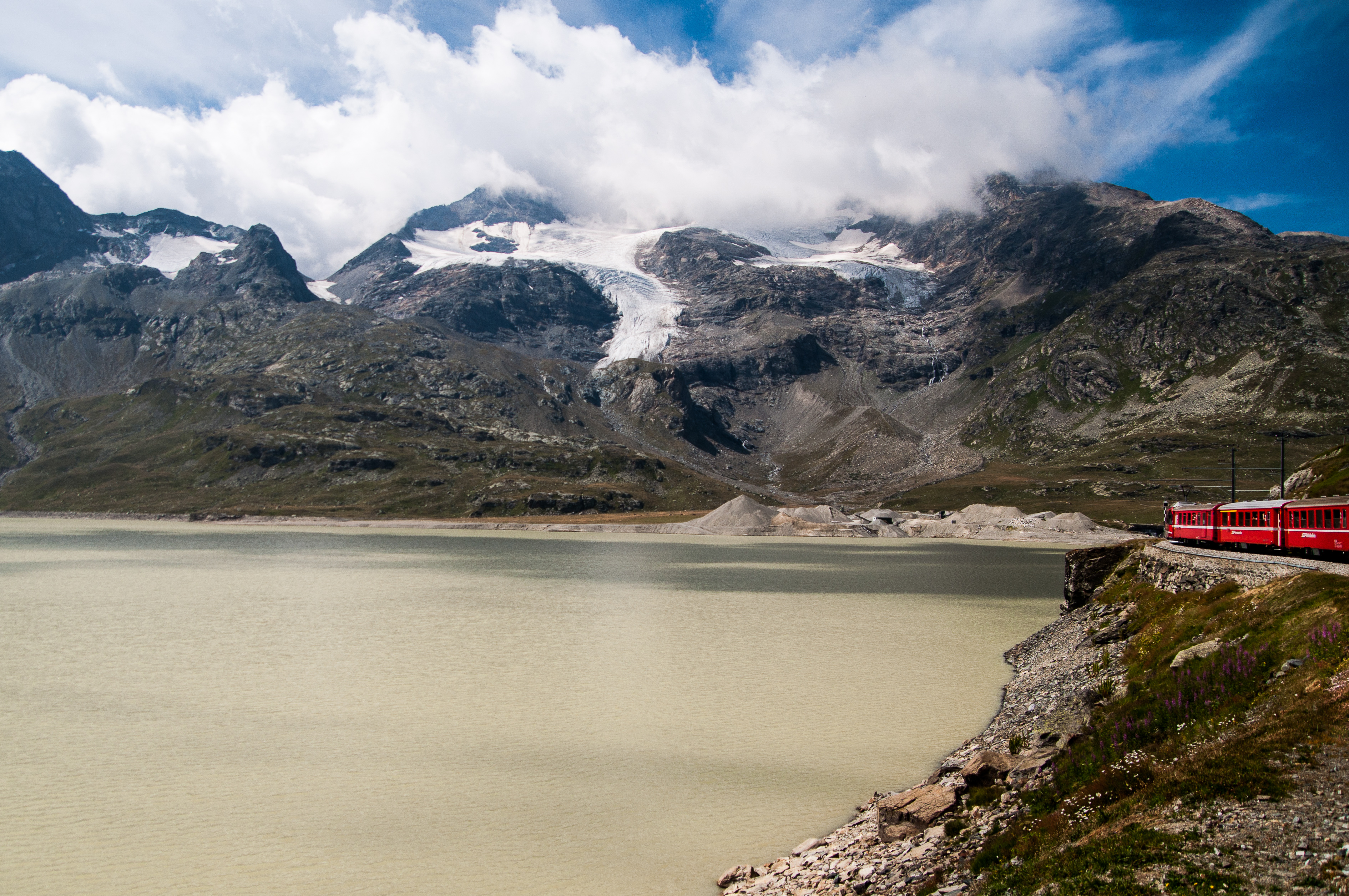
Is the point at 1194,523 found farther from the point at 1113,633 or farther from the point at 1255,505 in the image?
the point at 1113,633

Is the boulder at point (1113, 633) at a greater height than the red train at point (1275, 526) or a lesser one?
lesser

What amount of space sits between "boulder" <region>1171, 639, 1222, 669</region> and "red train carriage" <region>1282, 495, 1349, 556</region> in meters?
20.3

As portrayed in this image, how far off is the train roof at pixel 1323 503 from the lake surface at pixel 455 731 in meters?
17.4

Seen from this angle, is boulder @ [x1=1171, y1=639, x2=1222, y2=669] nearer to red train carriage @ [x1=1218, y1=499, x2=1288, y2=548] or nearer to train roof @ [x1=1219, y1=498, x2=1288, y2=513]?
red train carriage @ [x1=1218, y1=499, x2=1288, y2=548]

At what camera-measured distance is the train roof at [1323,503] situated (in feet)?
128

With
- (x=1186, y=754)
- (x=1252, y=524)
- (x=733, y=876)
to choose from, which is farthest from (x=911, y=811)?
(x=1252, y=524)

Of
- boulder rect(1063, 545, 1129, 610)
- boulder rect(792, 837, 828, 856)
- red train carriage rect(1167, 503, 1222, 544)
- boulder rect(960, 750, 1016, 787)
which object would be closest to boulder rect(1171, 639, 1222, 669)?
boulder rect(960, 750, 1016, 787)

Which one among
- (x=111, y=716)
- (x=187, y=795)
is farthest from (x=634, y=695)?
(x=111, y=716)

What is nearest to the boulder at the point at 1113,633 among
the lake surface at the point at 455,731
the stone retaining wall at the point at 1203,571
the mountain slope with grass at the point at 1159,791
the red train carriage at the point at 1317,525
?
the stone retaining wall at the point at 1203,571

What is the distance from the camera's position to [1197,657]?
23.4 m

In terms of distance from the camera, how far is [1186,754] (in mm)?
15805

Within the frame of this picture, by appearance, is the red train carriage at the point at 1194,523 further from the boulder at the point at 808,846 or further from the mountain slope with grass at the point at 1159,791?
the boulder at the point at 808,846

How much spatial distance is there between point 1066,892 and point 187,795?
71.1ft

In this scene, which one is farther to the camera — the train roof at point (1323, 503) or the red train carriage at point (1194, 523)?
the red train carriage at point (1194, 523)
